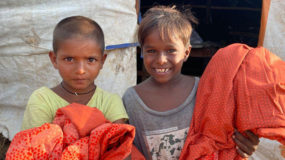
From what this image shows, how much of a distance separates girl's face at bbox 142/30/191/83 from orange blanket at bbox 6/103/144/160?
412 millimetres

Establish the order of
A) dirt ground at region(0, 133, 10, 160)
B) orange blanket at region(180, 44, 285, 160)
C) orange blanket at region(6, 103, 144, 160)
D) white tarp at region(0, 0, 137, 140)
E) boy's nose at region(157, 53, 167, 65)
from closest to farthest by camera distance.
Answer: orange blanket at region(6, 103, 144, 160)
orange blanket at region(180, 44, 285, 160)
boy's nose at region(157, 53, 167, 65)
white tarp at region(0, 0, 137, 140)
dirt ground at region(0, 133, 10, 160)

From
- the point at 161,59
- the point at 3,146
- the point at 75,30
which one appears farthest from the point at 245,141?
the point at 3,146

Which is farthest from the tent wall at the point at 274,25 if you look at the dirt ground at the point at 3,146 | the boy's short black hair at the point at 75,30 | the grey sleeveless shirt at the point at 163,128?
the dirt ground at the point at 3,146

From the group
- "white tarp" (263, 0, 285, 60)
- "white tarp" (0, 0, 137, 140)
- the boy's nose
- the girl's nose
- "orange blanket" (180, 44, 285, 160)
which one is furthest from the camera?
"white tarp" (0, 0, 137, 140)

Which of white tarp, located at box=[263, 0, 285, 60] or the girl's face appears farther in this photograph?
white tarp, located at box=[263, 0, 285, 60]

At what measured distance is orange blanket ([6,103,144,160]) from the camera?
102 centimetres

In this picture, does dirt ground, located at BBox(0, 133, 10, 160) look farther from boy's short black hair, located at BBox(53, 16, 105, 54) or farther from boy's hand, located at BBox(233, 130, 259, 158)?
boy's hand, located at BBox(233, 130, 259, 158)

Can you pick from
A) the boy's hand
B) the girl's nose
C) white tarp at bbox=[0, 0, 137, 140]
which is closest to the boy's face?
the girl's nose

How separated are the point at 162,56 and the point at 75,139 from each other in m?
0.58

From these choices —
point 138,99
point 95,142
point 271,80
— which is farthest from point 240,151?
point 95,142

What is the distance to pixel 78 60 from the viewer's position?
1.31m

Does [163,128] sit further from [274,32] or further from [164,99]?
[274,32]

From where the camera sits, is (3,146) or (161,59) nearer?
(161,59)

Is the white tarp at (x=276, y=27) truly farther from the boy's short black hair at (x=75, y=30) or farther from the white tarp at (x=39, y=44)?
the boy's short black hair at (x=75, y=30)
